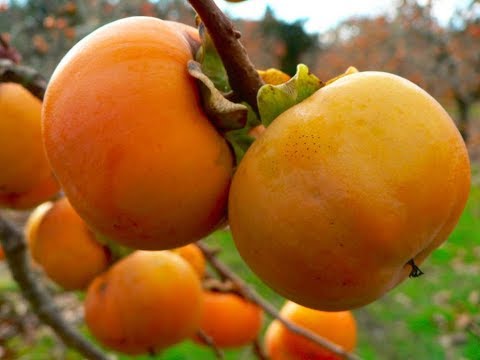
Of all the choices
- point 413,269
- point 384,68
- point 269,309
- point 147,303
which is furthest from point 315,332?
point 384,68

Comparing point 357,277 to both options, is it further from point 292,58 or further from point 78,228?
point 292,58

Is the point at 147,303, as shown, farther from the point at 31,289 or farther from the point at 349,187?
the point at 349,187

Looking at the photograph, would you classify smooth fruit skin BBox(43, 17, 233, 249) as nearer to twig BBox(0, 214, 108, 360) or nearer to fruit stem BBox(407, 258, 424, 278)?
fruit stem BBox(407, 258, 424, 278)

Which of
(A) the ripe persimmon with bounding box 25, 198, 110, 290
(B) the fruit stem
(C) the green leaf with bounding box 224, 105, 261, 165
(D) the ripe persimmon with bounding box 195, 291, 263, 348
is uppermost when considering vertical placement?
(C) the green leaf with bounding box 224, 105, 261, 165

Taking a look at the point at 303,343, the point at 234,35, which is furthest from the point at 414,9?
the point at 234,35

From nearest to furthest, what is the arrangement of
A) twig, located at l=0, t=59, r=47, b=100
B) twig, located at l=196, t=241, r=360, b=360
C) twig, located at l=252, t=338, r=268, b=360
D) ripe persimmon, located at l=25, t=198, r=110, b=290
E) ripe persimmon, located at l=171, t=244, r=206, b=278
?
1. twig, located at l=0, t=59, r=47, b=100
2. twig, located at l=196, t=241, r=360, b=360
3. ripe persimmon, located at l=25, t=198, r=110, b=290
4. ripe persimmon, located at l=171, t=244, r=206, b=278
5. twig, located at l=252, t=338, r=268, b=360

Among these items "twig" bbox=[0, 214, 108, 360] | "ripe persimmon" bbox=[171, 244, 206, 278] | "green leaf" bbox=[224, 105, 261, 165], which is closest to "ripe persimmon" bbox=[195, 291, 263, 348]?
"ripe persimmon" bbox=[171, 244, 206, 278]

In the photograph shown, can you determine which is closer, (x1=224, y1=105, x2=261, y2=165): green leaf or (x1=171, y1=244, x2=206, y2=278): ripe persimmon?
(x1=224, y1=105, x2=261, y2=165): green leaf
